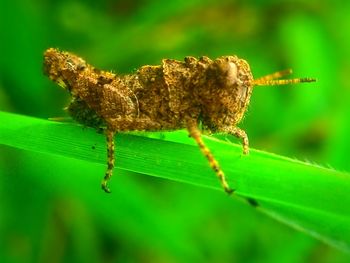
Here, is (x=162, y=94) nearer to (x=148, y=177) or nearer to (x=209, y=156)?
(x=209, y=156)

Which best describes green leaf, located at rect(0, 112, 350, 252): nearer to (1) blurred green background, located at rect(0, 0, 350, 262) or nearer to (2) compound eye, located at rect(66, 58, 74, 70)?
(2) compound eye, located at rect(66, 58, 74, 70)

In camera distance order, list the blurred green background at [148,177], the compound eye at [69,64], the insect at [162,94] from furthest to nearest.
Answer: the blurred green background at [148,177] < the compound eye at [69,64] < the insect at [162,94]

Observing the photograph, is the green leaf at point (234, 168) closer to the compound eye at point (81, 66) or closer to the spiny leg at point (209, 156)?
the spiny leg at point (209, 156)

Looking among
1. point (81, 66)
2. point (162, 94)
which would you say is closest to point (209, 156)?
point (162, 94)

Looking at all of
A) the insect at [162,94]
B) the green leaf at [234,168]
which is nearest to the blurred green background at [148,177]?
the insect at [162,94]

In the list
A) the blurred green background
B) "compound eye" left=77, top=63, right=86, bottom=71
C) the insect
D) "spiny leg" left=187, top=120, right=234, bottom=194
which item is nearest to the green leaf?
"spiny leg" left=187, top=120, right=234, bottom=194

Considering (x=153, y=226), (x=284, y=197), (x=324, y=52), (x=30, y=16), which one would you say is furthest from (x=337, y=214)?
(x=30, y=16)

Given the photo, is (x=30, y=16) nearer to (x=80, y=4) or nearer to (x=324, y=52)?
(x=80, y=4)
